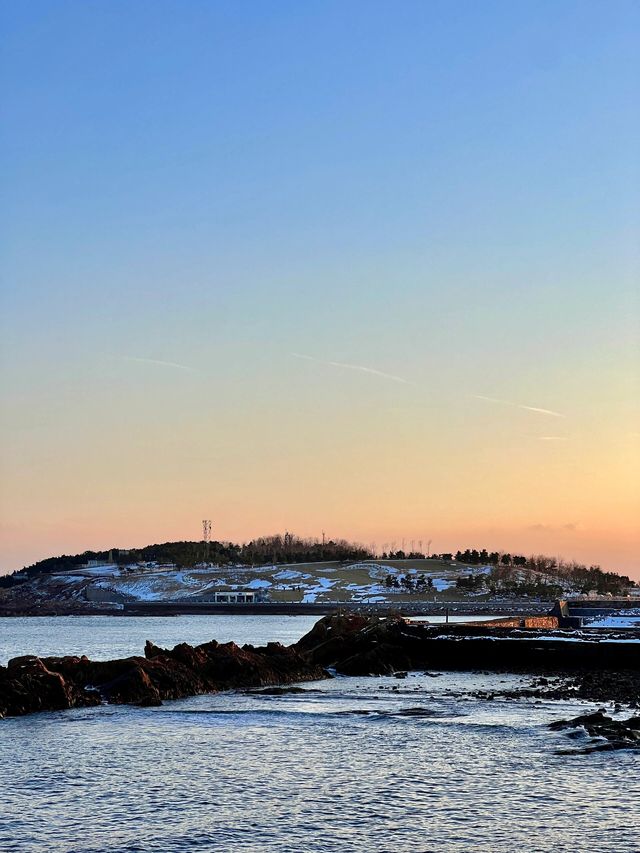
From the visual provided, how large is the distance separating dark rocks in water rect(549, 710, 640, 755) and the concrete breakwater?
7995 millimetres

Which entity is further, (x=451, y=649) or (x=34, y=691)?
(x=451, y=649)

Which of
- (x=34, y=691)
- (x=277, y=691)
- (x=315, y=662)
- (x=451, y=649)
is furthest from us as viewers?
(x=451, y=649)

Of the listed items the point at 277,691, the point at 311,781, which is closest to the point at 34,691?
the point at 277,691

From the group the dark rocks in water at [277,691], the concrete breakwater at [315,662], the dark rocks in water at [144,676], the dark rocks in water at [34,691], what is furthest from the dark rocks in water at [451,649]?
the dark rocks in water at [34,691]

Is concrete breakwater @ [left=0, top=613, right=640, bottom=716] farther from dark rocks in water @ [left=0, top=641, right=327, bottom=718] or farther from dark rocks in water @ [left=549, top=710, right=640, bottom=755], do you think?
dark rocks in water @ [left=549, top=710, right=640, bottom=755]

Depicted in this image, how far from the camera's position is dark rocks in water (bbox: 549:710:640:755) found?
30.4 metres

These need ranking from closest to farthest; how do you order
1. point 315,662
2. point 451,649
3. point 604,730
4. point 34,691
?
1. point 604,730
2. point 34,691
3. point 315,662
4. point 451,649

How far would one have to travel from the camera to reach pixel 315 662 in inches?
2386

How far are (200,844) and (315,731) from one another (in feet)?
49.8

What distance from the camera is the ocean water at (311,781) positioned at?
21016 millimetres

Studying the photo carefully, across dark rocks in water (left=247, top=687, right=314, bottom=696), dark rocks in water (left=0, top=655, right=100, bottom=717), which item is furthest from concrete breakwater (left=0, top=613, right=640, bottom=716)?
dark rocks in water (left=247, top=687, right=314, bottom=696)

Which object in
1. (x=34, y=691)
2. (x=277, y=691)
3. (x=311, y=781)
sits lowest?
(x=277, y=691)

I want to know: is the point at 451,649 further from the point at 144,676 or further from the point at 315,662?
the point at 144,676

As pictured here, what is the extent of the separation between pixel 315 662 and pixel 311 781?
34.1 metres
